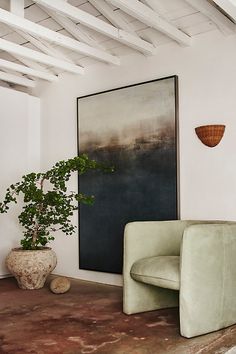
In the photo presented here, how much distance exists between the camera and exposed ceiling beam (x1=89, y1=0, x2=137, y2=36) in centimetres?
362

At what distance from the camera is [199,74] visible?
3664mm

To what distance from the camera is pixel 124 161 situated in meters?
4.08

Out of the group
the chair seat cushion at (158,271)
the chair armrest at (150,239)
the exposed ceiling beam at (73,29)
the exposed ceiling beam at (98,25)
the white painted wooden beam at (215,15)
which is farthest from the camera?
the exposed ceiling beam at (73,29)

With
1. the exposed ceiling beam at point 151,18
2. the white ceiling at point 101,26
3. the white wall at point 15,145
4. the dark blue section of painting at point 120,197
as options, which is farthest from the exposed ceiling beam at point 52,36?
the white wall at point 15,145

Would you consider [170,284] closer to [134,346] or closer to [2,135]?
[134,346]

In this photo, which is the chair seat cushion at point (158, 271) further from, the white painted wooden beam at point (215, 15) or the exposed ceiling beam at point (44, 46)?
the exposed ceiling beam at point (44, 46)

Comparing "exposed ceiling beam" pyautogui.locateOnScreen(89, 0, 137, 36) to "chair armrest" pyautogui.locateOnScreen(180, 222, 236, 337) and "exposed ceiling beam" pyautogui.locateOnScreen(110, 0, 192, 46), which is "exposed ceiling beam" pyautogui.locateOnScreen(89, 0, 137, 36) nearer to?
"exposed ceiling beam" pyautogui.locateOnScreen(110, 0, 192, 46)

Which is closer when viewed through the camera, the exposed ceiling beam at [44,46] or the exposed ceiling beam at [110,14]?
the exposed ceiling beam at [110,14]

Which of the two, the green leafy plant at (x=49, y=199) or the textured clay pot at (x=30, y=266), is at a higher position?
the green leafy plant at (x=49, y=199)

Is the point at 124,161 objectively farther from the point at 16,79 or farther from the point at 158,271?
the point at 16,79

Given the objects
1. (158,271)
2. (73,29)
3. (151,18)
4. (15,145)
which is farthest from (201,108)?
(15,145)

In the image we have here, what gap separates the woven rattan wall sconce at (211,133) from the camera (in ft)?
11.2

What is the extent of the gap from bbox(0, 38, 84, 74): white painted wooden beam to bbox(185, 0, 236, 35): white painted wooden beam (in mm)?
1587

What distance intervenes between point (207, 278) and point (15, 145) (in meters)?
3.02
